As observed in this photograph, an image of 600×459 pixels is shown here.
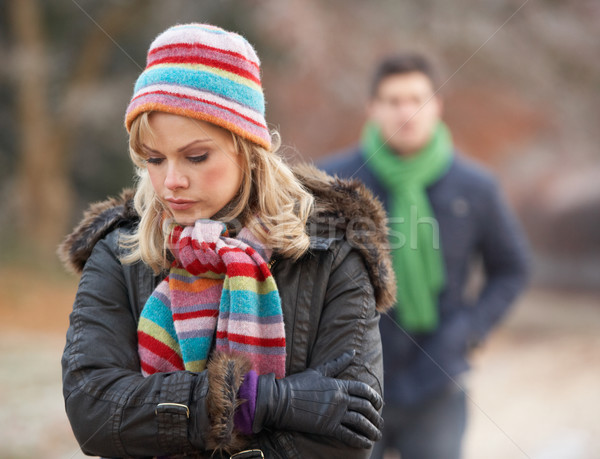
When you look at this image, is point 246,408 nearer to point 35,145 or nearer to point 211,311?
point 211,311

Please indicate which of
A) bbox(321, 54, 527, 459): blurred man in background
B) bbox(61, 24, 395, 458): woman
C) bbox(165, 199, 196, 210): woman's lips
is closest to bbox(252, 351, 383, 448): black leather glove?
bbox(61, 24, 395, 458): woman

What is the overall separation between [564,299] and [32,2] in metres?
Answer: 9.02

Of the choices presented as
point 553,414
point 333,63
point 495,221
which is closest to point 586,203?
point 333,63

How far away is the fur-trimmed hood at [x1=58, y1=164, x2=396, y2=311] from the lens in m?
2.31

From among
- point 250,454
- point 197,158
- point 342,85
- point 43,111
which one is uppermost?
point 342,85

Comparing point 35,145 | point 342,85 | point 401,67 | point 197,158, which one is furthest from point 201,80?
point 35,145

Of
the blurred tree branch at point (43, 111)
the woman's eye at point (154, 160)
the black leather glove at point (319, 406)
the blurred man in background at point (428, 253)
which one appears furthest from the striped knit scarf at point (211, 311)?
the blurred tree branch at point (43, 111)

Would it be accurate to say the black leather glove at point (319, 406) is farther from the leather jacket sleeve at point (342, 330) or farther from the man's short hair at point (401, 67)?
the man's short hair at point (401, 67)

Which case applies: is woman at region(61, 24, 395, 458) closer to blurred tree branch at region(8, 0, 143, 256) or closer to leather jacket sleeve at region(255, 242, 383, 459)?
leather jacket sleeve at region(255, 242, 383, 459)

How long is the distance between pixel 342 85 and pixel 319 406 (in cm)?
871

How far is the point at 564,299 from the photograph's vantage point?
10.8 metres

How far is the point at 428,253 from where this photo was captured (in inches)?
161

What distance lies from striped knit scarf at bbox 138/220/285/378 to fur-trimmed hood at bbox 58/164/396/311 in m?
0.28

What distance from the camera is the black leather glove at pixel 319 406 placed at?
6.57ft
